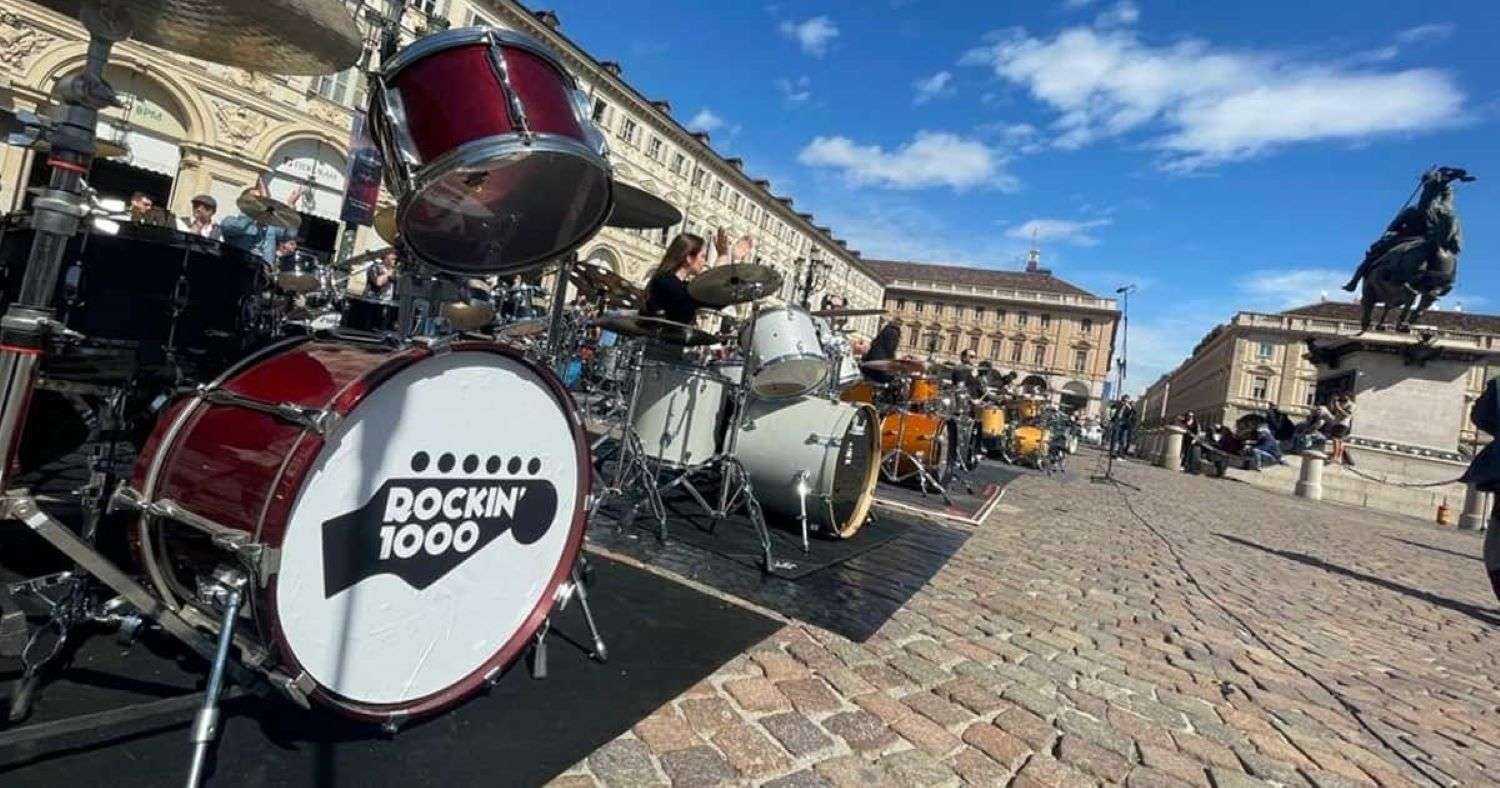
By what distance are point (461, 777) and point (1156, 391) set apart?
135m

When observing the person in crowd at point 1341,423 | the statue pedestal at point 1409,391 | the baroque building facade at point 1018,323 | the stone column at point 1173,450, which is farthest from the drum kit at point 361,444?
the baroque building facade at point 1018,323

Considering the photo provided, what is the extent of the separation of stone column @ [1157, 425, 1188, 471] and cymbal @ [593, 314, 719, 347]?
85.9 feet

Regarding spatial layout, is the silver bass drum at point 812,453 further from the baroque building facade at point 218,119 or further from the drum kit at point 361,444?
the baroque building facade at point 218,119

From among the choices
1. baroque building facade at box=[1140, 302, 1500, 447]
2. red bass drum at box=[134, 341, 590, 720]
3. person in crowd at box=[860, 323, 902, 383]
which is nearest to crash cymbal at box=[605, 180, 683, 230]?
red bass drum at box=[134, 341, 590, 720]

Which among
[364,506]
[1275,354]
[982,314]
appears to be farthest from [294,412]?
[982,314]

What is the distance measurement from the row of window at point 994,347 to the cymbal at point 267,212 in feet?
241

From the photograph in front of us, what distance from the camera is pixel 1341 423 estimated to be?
19656 millimetres

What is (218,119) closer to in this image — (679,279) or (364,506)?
(679,279)

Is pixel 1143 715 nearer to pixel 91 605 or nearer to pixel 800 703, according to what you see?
pixel 800 703

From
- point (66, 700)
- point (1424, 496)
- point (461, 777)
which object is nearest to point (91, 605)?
point (66, 700)

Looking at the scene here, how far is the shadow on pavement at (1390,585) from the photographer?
Result: 620cm

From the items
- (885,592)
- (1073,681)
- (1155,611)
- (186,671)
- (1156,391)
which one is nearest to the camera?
(186,671)

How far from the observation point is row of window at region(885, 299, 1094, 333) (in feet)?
257

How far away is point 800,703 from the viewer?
2.50 metres
